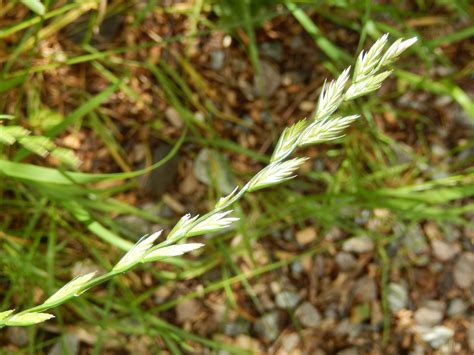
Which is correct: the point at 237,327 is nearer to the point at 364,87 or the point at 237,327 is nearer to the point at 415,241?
the point at 415,241

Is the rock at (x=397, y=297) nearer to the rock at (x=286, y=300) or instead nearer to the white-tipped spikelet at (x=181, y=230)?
the rock at (x=286, y=300)

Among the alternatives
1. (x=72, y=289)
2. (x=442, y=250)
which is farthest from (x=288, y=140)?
(x=442, y=250)

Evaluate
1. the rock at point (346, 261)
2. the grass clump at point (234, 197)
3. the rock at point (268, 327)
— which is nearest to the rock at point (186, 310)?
the rock at point (268, 327)

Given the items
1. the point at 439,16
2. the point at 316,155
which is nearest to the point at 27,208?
the point at 316,155

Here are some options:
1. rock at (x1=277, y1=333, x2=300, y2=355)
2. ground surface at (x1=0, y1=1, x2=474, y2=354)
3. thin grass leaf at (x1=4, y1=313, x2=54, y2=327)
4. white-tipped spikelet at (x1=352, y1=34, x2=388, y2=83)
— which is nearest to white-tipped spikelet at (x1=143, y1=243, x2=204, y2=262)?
thin grass leaf at (x1=4, y1=313, x2=54, y2=327)

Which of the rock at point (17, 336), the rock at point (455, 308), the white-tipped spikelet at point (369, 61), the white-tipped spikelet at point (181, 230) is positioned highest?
the white-tipped spikelet at point (369, 61)

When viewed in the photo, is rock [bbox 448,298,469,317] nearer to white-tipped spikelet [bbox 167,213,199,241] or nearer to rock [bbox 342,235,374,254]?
rock [bbox 342,235,374,254]

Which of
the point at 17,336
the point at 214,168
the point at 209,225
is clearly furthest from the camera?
the point at 214,168
